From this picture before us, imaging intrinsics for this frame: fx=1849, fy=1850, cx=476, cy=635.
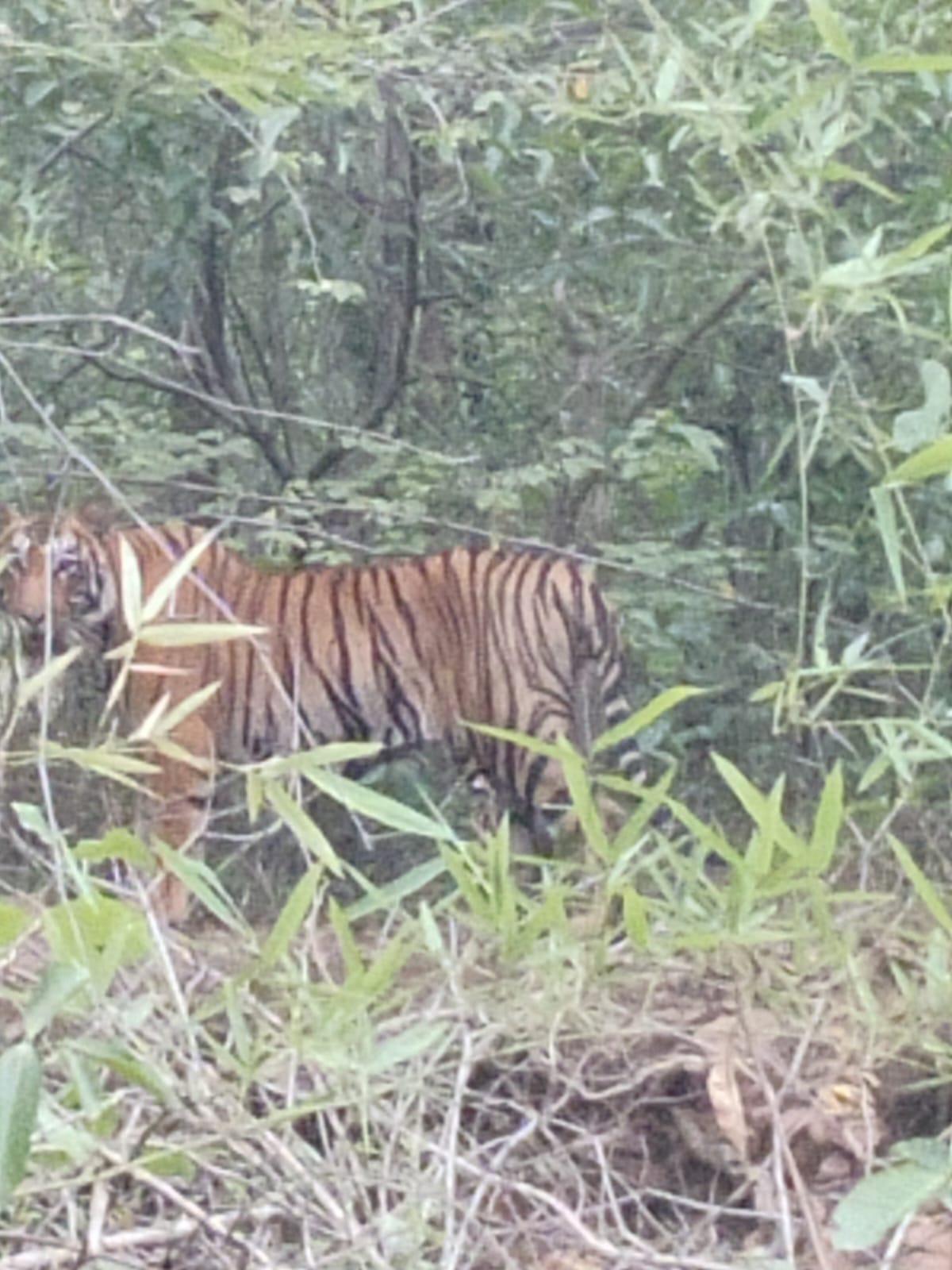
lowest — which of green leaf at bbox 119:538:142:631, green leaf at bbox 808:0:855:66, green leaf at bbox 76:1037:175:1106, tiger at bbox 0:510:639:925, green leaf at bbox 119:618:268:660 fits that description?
tiger at bbox 0:510:639:925

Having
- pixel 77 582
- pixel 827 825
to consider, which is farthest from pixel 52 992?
pixel 77 582

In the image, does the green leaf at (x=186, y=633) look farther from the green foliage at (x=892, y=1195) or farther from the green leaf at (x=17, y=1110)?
the green foliage at (x=892, y=1195)

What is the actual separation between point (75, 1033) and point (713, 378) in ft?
9.99

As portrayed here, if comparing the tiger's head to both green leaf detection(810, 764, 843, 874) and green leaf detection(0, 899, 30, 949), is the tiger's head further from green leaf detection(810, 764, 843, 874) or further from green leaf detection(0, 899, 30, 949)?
green leaf detection(0, 899, 30, 949)

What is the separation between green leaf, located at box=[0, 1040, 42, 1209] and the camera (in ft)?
3.40

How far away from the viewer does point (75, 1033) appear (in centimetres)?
158

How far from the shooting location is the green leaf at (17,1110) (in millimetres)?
1036

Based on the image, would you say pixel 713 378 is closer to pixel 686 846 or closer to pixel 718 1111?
pixel 686 846

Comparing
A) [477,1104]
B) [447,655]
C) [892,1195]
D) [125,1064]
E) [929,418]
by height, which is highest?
[929,418]

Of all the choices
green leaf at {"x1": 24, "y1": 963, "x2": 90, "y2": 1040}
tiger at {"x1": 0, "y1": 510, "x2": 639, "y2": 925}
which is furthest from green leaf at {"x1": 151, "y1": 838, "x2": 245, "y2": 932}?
tiger at {"x1": 0, "y1": 510, "x2": 639, "y2": 925}

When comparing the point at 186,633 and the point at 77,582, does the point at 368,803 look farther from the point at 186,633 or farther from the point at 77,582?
the point at 77,582

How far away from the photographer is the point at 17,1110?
1.04 m

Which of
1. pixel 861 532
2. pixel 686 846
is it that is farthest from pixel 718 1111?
pixel 861 532

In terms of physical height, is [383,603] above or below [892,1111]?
below
